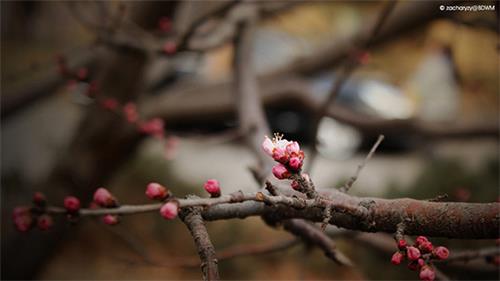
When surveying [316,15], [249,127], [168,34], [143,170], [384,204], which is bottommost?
[384,204]

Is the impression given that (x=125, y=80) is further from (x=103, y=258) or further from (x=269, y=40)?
(x=269, y=40)

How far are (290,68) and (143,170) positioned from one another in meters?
2.22

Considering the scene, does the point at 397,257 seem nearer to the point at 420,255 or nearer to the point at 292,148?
the point at 420,255

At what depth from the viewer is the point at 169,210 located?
2.15 feet

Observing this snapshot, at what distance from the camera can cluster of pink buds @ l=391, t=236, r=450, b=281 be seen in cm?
74

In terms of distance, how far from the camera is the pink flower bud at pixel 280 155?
71cm

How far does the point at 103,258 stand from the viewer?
13.1 feet

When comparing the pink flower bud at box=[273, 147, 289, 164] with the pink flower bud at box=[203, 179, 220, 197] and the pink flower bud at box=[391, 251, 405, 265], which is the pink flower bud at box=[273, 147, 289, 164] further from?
the pink flower bud at box=[391, 251, 405, 265]

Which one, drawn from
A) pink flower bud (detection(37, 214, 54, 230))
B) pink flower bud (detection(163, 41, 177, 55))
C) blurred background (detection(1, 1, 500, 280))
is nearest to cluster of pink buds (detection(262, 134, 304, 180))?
pink flower bud (detection(37, 214, 54, 230))

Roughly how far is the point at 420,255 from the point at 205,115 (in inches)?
101

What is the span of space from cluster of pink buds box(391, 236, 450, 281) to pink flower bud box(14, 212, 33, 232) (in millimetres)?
611

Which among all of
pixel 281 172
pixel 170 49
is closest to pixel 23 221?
pixel 281 172

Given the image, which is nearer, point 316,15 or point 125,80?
point 125,80

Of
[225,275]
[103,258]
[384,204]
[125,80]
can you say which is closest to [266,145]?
[384,204]
